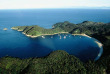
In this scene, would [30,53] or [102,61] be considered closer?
[102,61]

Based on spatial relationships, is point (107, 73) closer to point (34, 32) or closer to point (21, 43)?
point (21, 43)

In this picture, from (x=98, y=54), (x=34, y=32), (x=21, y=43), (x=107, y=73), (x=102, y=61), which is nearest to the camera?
(x=107, y=73)

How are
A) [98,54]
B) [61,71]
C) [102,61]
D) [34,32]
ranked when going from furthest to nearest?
[34,32], [98,54], [102,61], [61,71]

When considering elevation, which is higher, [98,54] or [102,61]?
[102,61]

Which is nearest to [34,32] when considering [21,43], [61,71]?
[21,43]

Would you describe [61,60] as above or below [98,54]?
above

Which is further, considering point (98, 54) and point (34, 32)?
point (34, 32)

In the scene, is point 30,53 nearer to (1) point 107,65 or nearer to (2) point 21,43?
(2) point 21,43

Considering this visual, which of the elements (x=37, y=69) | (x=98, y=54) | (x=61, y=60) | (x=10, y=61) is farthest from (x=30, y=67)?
(x=98, y=54)

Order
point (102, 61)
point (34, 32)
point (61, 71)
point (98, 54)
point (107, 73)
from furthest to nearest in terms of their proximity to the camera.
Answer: point (34, 32)
point (98, 54)
point (102, 61)
point (107, 73)
point (61, 71)
